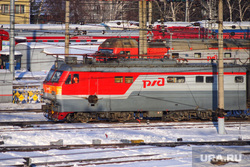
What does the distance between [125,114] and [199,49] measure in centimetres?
1444

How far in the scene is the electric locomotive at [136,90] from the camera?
21.9 m

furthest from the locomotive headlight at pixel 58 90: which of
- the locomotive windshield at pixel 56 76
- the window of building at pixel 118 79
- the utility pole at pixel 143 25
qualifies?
the utility pole at pixel 143 25

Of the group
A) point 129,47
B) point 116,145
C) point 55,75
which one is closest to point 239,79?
point 116,145

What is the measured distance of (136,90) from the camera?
74.5ft

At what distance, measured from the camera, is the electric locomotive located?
21.9 metres

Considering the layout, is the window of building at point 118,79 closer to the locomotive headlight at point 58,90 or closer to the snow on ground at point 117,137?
the snow on ground at point 117,137

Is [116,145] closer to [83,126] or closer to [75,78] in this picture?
[83,126]

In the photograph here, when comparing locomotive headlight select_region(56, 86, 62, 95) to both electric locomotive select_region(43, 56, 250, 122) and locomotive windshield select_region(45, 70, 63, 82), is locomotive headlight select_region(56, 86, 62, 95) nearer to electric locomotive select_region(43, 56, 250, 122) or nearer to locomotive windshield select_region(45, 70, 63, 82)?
electric locomotive select_region(43, 56, 250, 122)

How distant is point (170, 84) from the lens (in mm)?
23016

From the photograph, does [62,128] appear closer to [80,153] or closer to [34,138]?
[34,138]

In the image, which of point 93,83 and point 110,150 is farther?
point 93,83

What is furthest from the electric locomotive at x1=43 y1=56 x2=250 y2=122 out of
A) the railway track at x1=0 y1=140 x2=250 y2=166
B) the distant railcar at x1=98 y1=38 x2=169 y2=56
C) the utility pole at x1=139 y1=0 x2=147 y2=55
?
the distant railcar at x1=98 y1=38 x2=169 y2=56

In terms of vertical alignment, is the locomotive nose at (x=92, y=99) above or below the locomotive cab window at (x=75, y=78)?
below

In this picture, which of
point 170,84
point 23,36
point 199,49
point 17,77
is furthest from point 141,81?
point 23,36
